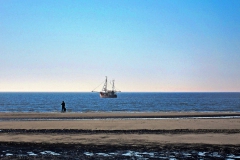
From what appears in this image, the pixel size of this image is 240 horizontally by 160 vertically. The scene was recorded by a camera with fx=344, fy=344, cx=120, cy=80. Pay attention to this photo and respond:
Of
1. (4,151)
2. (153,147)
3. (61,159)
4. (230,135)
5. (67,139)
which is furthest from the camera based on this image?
(230,135)

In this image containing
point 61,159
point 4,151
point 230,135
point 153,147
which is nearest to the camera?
point 61,159

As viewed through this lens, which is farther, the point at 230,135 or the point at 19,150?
the point at 230,135

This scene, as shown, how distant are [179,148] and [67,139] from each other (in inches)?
315

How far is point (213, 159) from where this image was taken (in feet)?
54.5

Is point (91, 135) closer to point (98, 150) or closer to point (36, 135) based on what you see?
point (36, 135)

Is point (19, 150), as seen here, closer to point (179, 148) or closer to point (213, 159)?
point (179, 148)

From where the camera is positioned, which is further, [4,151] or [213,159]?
[4,151]

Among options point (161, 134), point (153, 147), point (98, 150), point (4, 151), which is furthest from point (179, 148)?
point (4, 151)

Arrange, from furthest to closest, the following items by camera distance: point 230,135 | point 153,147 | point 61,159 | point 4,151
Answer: point 230,135, point 153,147, point 4,151, point 61,159

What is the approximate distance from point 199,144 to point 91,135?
334 inches

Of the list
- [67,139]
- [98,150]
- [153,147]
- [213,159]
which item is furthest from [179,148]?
[67,139]

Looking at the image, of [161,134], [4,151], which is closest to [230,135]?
[161,134]

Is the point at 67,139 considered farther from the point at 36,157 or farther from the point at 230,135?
the point at 230,135

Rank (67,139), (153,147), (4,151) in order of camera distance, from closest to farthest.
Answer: (4,151) → (153,147) → (67,139)
